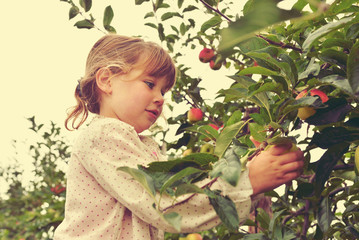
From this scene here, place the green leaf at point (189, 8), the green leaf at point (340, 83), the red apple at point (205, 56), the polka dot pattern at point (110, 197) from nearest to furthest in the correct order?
the green leaf at point (340, 83), the polka dot pattern at point (110, 197), the green leaf at point (189, 8), the red apple at point (205, 56)

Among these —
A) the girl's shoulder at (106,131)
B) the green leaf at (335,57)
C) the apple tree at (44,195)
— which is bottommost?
the apple tree at (44,195)

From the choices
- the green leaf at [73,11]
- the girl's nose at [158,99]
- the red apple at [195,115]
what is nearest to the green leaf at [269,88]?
the girl's nose at [158,99]

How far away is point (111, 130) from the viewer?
1053 millimetres

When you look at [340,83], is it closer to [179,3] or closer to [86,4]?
[86,4]

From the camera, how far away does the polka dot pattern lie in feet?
2.86

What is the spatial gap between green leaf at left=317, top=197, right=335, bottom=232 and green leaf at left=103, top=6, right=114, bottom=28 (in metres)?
1.19

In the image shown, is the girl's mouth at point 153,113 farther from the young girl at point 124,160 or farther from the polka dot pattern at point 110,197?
the polka dot pattern at point 110,197

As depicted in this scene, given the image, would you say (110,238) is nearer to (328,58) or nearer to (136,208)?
(136,208)

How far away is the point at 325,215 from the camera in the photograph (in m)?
1.05

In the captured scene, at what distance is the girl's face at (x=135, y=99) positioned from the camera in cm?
121

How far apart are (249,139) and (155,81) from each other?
41 centimetres

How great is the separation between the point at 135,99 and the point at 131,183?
0.38 metres

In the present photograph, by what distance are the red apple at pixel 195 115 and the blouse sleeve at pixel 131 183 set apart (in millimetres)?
659

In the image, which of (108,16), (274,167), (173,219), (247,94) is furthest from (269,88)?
(108,16)
